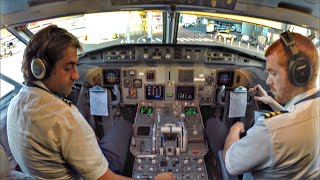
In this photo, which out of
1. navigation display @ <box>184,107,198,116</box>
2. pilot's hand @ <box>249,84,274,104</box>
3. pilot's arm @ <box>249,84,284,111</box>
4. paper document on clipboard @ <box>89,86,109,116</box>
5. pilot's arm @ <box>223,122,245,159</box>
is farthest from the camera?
paper document on clipboard @ <box>89,86,109,116</box>

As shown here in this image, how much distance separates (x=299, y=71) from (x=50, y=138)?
3.73ft

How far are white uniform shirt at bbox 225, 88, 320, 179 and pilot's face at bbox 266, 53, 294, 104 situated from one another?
5 centimetres

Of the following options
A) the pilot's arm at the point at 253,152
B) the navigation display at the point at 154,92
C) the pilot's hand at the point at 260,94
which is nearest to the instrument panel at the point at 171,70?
the navigation display at the point at 154,92

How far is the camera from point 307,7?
62.5 inches

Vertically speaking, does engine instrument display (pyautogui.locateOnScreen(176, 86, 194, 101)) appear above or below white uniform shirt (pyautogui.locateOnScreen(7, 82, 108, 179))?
below

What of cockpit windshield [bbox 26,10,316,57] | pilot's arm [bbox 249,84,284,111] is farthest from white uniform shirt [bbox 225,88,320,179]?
cockpit windshield [bbox 26,10,316,57]

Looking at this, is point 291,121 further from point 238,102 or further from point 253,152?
point 238,102

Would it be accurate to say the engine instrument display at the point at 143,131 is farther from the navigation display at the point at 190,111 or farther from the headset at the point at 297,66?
the headset at the point at 297,66

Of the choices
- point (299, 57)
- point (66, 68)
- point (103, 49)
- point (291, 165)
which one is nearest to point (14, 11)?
point (66, 68)

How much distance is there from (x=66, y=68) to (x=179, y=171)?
146 centimetres

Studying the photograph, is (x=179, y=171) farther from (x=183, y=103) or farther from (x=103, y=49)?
(x=103, y=49)

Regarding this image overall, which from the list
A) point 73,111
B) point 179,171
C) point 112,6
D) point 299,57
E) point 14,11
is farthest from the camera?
point 179,171

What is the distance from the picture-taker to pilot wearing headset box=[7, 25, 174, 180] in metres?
1.23

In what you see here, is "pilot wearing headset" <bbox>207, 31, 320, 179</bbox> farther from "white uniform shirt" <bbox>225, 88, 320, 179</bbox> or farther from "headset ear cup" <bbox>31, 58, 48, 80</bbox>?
"headset ear cup" <bbox>31, 58, 48, 80</bbox>
